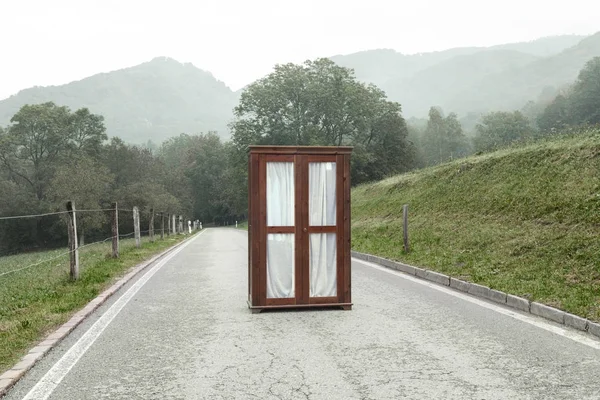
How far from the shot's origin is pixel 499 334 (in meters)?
5.84

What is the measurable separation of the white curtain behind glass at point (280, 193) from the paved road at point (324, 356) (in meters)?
1.35

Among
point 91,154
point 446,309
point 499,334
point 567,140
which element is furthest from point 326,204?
point 91,154

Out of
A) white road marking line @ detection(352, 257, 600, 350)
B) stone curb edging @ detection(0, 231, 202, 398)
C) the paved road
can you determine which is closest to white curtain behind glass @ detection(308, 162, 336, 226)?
the paved road

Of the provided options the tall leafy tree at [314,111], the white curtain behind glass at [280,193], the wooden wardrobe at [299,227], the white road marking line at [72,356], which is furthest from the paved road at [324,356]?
the tall leafy tree at [314,111]

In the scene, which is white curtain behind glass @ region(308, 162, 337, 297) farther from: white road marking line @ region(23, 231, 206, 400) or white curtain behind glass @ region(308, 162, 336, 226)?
white road marking line @ region(23, 231, 206, 400)

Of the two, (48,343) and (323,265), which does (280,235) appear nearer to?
(323,265)

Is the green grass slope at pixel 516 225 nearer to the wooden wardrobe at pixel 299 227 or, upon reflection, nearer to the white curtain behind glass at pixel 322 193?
the wooden wardrobe at pixel 299 227

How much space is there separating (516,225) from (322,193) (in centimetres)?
769

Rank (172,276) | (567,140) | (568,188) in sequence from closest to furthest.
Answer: (172,276) → (568,188) → (567,140)

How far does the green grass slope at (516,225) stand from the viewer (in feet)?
28.0

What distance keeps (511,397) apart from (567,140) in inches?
669

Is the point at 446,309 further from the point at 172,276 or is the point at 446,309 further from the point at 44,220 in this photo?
the point at 44,220

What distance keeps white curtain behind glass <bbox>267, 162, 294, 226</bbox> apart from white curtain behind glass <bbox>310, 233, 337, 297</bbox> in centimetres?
49

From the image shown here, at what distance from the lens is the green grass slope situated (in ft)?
28.0
